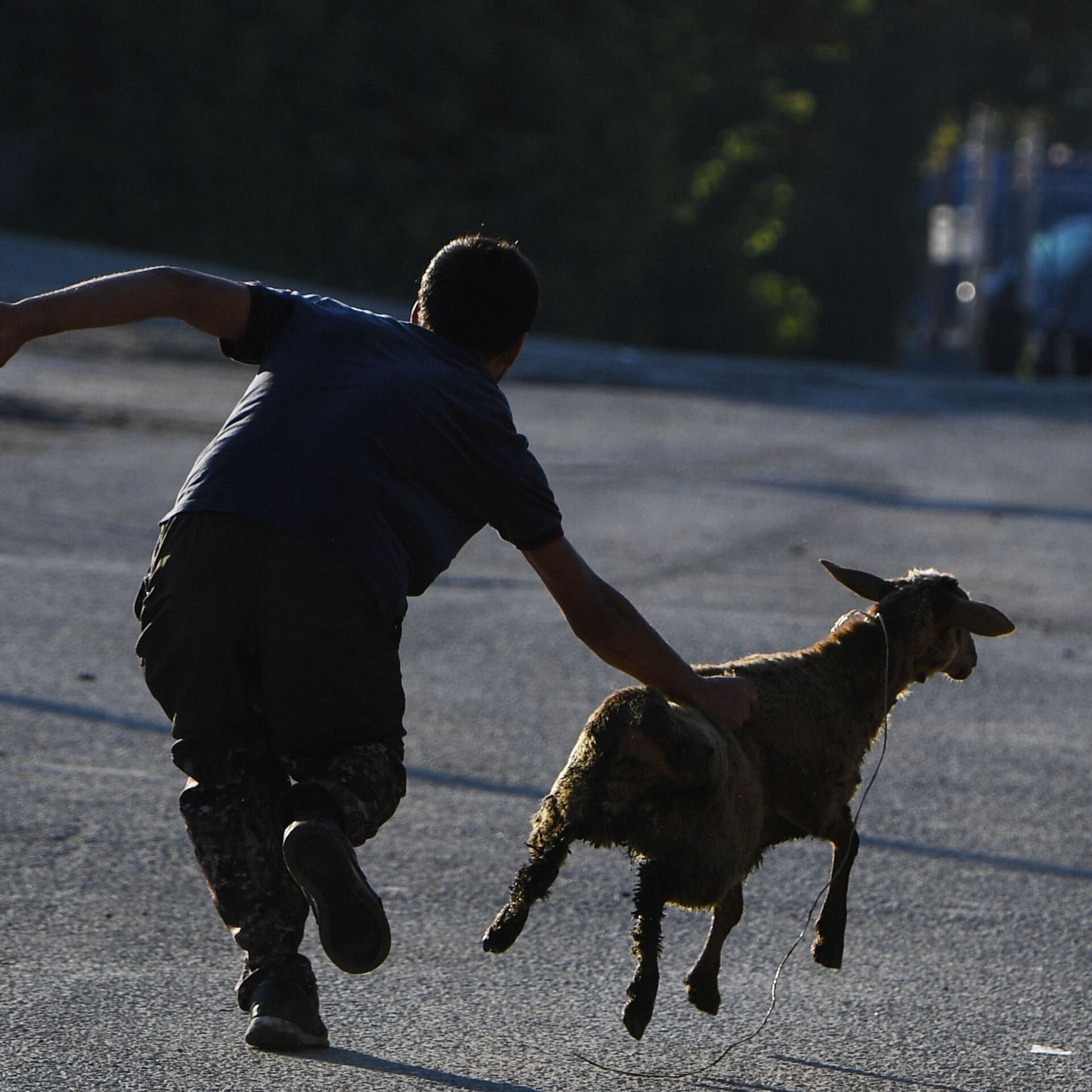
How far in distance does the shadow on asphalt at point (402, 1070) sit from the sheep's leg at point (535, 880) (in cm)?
28

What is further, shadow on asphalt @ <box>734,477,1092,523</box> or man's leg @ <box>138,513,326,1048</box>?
shadow on asphalt @ <box>734,477,1092,523</box>

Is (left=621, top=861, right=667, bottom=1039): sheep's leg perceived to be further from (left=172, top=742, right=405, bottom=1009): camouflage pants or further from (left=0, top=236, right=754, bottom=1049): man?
→ (left=172, top=742, right=405, bottom=1009): camouflage pants

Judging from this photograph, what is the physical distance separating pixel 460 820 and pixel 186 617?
2317mm

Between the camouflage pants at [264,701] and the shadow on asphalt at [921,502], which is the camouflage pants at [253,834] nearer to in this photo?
the camouflage pants at [264,701]

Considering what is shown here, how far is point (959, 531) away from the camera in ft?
41.3

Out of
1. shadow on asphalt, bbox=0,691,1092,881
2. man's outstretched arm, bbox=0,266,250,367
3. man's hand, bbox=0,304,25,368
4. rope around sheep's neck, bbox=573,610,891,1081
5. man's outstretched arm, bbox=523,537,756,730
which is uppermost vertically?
man's outstretched arm, bbox=0,266,250,367

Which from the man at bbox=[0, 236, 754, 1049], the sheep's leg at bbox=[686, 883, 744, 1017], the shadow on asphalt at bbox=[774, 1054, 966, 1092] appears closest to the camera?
the man at bbox=[0, 236, 754, 1049]

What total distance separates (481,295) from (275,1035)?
5.22 ft

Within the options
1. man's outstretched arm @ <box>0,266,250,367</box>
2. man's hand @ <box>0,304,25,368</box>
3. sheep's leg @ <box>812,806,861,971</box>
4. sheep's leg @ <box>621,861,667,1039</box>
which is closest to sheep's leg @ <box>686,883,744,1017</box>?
sheep's leg @ <box>812,806,861,971</box>

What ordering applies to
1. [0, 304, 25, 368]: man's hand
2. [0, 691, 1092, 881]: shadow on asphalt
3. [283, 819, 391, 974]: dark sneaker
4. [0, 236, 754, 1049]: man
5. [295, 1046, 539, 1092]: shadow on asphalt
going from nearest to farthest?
[0, 304, 25, 368]: man's hand
[283, 819, 391, 974]: dark sneaker
[0, 236, 754, 1049]: man
[295, 1046, 539, 1092]: shadow on asphalt
[0, 691, 1092, 881]: shadow on asphalt

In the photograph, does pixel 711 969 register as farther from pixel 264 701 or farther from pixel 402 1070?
pixel 264 701

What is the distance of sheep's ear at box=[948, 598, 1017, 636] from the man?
0.70 m

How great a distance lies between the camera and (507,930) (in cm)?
383

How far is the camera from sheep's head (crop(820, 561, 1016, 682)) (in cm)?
438
